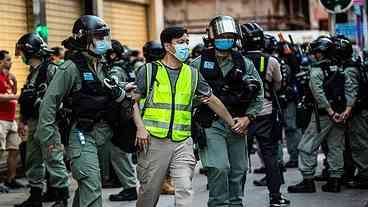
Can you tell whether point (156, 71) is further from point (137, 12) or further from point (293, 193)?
point (137, 12)

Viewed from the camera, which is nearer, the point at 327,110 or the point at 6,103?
the point at 327,110

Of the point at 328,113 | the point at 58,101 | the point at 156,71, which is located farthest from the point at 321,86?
the point at 58,101

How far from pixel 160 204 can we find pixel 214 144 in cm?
199

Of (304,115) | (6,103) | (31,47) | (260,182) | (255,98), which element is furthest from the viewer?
(6,103)

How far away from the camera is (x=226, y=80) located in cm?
670

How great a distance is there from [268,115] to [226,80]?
1.17m

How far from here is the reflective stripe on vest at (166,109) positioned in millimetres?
5891

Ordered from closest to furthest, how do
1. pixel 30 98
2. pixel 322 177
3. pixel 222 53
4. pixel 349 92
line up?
pixel 222 53 < pixel 30 98 < pixel 349 92 < pixel 322 177

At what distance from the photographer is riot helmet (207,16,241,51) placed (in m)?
6.60

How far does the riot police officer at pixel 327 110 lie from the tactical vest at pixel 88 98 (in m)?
3.49

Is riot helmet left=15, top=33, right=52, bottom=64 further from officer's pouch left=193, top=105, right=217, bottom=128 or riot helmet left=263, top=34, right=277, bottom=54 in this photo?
riot helmet left=263, top=34, right=277, bottom=54

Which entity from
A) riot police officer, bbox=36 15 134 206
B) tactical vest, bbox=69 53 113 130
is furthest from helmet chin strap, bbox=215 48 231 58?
tactical vest, bbox=69 53 113 130

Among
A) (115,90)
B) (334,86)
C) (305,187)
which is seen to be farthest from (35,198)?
(334,86)

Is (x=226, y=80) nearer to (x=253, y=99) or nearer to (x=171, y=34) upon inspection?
(x=253, y=99)
